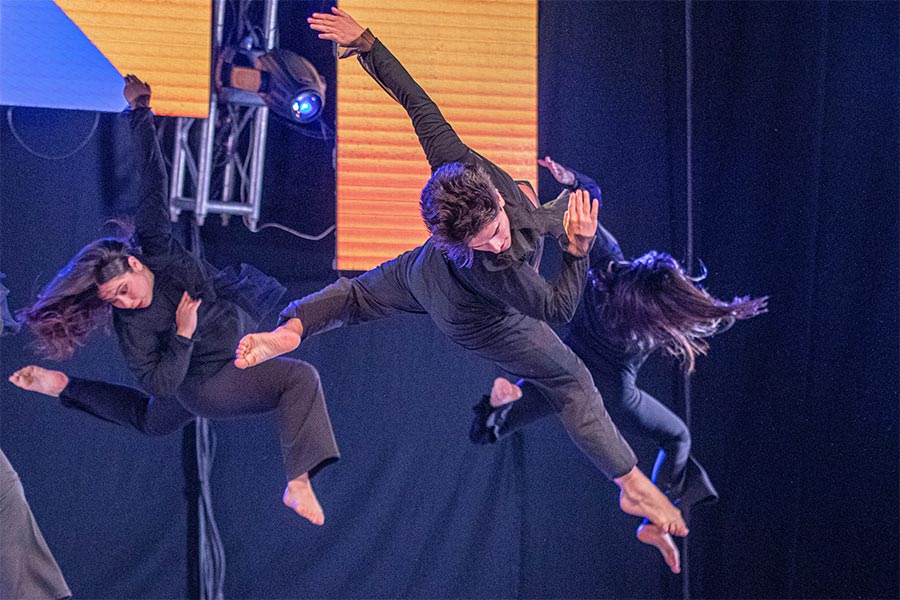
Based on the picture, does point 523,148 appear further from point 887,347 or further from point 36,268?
point 36,268

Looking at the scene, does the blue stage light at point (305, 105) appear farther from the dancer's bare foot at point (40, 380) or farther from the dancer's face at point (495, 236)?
the dancer's bare foot at point (40, 380)

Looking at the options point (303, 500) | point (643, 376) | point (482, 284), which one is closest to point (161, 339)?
point (303, 500)

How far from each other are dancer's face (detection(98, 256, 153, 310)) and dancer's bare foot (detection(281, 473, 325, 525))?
0.83 m

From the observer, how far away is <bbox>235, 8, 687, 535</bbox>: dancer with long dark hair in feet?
8.79

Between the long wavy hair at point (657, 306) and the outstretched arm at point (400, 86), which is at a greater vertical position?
the outstretched arm at point (400, 86)

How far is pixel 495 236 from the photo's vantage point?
2656 millimetres

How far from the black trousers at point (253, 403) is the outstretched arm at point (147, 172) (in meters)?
0.54

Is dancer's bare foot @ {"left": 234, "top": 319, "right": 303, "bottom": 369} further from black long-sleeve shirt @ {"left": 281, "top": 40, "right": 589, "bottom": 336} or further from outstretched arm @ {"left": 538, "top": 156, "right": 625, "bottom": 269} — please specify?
outstretched arm @ {"left": 538, "top": 156, "right": 625, "bottom": 269}

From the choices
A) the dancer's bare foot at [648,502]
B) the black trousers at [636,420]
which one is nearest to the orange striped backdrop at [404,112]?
the black trousers at [636,420]

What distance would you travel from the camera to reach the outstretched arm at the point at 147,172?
330 centimetres

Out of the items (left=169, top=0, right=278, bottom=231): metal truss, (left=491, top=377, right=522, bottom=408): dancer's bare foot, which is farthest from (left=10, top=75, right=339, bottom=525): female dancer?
(left=491, top=377, right=522, bottom=408): dancer's bare foot

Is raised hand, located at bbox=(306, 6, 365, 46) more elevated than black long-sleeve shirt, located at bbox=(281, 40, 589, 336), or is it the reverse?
raised hand, located at bbox=(306, 6, 365, 46)

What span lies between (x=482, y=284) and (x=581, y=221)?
0.36 m

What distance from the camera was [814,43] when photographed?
13.3 ft
